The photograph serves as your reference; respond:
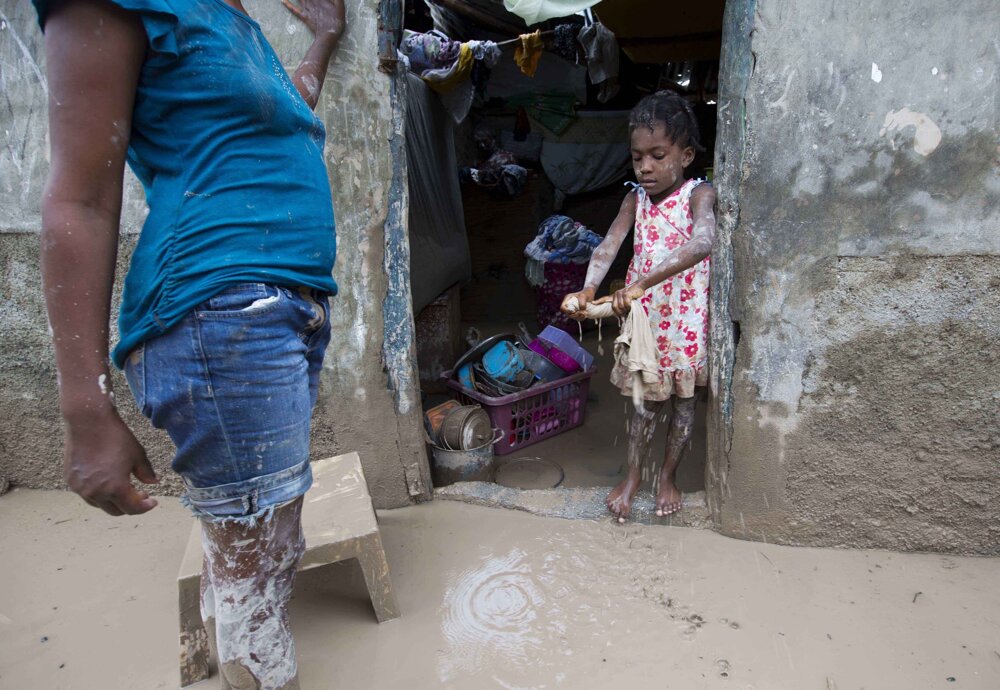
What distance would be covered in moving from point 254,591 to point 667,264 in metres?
1.62

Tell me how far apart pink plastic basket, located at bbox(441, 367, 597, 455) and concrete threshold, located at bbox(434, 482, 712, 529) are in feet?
2.11

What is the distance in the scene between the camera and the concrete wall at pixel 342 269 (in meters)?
2.37

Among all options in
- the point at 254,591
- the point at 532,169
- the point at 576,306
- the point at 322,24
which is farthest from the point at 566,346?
the point at 532,169

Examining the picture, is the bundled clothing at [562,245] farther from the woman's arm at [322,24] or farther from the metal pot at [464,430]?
the woman's arm at [322,24]

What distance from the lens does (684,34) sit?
4.26 m

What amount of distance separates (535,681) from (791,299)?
154 centimetres

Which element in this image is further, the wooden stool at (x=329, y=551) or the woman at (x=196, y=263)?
the wooden stool at (x=329, y=551)

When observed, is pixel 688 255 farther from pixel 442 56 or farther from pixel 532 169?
pixel 532 169

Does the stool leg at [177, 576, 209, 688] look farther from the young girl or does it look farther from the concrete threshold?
the young girl

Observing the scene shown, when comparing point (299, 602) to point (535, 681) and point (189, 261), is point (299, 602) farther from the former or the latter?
point (189, 261)

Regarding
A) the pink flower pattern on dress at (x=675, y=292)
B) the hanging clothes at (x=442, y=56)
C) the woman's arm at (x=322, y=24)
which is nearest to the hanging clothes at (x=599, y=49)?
the hanging clothes at (x=442, y=56)

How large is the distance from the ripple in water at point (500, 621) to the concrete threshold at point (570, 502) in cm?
32

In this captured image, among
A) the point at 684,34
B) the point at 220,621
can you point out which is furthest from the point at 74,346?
the point at 684,34

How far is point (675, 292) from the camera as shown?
2441 mm
